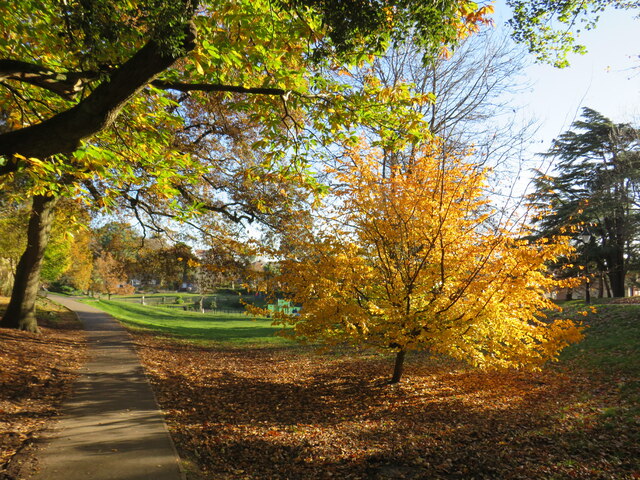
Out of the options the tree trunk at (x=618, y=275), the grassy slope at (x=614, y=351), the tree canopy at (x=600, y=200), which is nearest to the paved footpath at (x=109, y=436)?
the grassy slope at (x=614, y=351)

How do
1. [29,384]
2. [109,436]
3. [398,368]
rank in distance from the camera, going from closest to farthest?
[109,436] → [29,384] → [398,368]

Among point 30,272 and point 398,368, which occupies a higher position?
point 30,272

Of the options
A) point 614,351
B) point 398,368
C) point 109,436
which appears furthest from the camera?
point 614,351

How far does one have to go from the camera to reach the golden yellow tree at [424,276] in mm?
5660

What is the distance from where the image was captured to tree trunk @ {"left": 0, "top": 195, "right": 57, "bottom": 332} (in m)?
11.3

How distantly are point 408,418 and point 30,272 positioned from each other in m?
12.7

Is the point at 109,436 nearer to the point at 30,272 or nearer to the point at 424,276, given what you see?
the point at 424,276

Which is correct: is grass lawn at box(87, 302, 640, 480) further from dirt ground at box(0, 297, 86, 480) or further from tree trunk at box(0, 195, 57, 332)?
tree trunk at box(0, 195, 57, 332)

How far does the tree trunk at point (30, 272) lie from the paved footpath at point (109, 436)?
18.5 ft

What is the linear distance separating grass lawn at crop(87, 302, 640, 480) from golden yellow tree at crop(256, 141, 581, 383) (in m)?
1.17

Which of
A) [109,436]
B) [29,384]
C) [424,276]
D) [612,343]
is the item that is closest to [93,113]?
[109,436]

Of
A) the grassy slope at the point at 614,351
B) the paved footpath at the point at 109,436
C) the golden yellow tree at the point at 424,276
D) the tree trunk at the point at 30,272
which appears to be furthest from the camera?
the tree trunk at the point at 30,272

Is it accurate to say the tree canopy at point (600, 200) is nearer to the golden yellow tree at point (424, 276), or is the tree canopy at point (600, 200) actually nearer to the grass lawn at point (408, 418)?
the grass lawn at point (408, 418)

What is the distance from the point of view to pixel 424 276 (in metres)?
6.16
